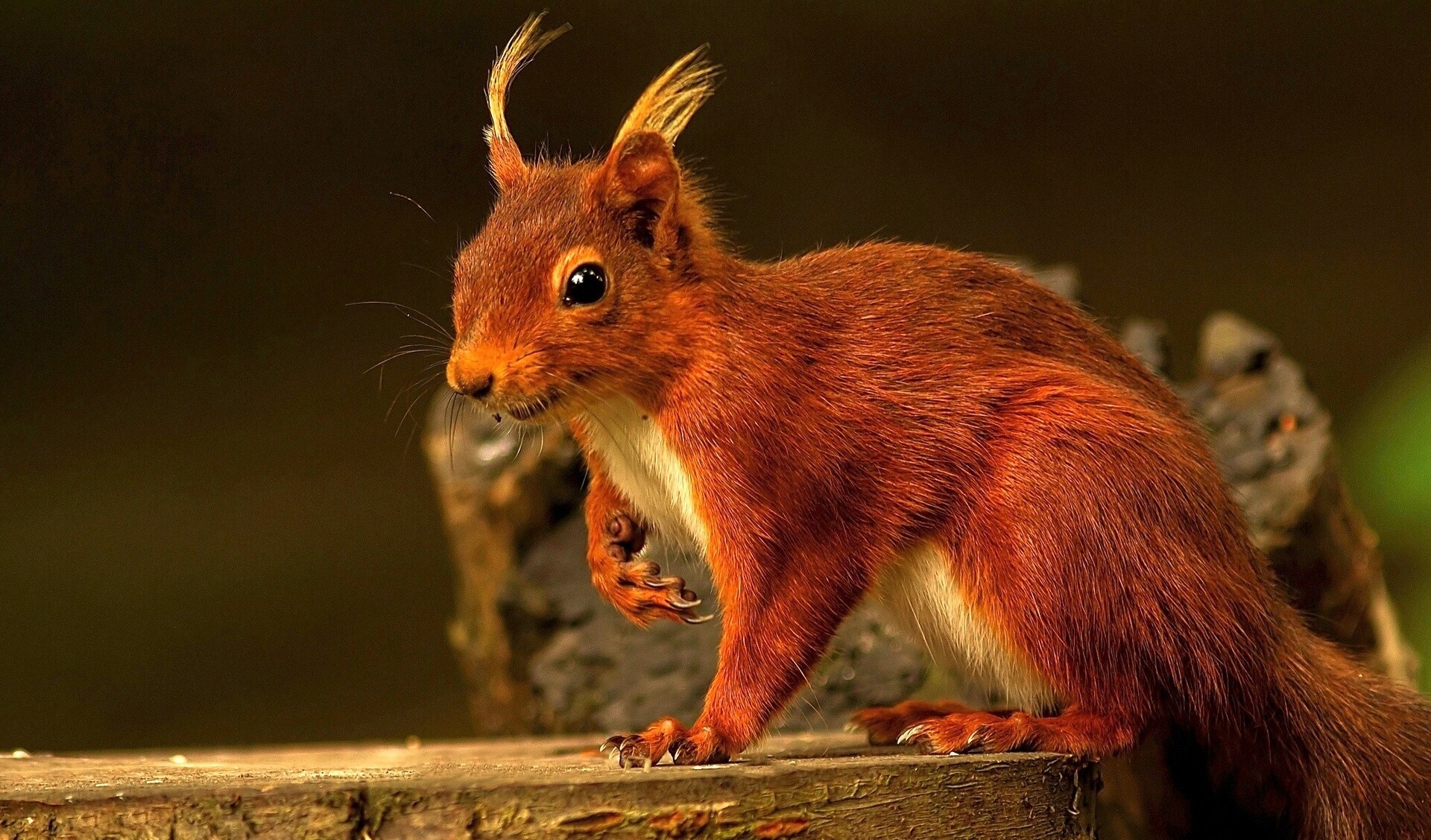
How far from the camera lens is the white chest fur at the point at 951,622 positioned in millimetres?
2883

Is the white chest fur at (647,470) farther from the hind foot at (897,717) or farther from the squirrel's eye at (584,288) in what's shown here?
the hind foot at (897,717)

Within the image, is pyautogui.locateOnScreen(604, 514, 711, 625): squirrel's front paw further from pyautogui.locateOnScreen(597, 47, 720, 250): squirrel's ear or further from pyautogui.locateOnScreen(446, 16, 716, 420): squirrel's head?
pyautogui.locateOnScreen(597, 47, 720, 250): squirrel's ear

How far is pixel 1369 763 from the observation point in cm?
294

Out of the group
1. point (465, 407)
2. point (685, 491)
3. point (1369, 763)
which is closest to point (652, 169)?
point (685, 491)

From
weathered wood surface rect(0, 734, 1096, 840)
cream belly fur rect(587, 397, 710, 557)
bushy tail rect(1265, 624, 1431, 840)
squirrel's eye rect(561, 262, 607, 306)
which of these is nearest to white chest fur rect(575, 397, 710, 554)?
cream belly fur rect(587, 397, 710, 557)

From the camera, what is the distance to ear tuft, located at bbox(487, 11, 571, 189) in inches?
121

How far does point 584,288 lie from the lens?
9.00 ft

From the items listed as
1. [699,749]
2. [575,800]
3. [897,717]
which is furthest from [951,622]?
[575,800]

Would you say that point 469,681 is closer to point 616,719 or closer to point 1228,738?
point 616,719

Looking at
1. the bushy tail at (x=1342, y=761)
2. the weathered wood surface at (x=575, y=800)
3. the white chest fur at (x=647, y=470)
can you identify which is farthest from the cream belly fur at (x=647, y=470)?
the bushy tail at (x=1342, y=761)

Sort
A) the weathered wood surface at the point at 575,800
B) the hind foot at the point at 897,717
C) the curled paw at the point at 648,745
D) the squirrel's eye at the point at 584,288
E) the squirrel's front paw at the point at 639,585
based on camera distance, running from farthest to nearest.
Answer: the hind foot at the point at 897,717 < the squirrel's front paw at the point at 639,585 < the squirrel's eye at the point at 584,288 < the curled paw at the point at 648,745 < the weathered wood surface at the point at 575,800

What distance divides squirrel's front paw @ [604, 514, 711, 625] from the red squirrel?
0.04 ft

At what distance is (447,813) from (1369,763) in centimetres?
176

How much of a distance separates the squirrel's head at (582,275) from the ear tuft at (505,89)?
0.41 ft
